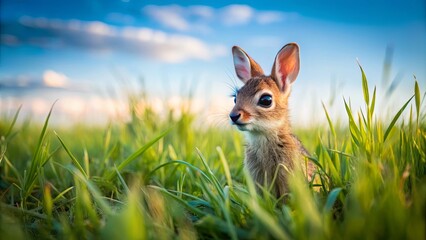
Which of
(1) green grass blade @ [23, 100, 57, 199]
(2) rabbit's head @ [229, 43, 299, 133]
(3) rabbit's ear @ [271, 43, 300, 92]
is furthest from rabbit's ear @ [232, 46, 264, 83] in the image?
(1) green grass blade @ [23, 100, 57, 199]

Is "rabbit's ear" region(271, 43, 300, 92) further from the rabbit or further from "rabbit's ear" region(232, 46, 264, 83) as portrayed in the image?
"rabbit's ear" region(232, 46, 264, 83)

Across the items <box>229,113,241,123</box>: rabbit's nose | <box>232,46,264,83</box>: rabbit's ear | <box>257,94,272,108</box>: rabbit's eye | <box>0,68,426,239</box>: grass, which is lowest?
<box>0,68,426,239</box>: grass

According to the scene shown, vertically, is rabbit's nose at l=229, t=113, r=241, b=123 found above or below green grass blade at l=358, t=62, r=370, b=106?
below

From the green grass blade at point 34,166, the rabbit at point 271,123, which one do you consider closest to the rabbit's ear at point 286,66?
the rabbit at point 271,123

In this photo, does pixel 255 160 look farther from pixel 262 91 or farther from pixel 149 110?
pixel 149 110

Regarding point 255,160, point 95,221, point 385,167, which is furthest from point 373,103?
point 95,221

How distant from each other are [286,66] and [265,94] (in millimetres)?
580

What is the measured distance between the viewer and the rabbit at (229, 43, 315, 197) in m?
3.68

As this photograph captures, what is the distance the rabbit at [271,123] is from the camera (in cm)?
368

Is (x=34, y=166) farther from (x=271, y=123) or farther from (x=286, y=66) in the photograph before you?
(x=286, y=66)

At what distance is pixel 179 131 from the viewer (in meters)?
5.86

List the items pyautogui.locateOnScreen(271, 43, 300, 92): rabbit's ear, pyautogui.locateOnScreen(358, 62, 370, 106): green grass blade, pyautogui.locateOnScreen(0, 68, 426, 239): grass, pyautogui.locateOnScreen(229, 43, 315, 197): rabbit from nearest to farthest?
pyautogui.locateOnScreen(0, 68, 426, 239): grass, pyautogui.locateOnScreen(358, 62, 370, 106): green grass blade, pyautogui.locateOnScreen(229, 43, 315, 197): rabbit, pyautogui.locateOnScreen(271, 43, 300, 92): rabbit's ear

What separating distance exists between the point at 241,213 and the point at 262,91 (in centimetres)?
197

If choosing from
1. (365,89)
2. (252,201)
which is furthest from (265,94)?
(252,201)
